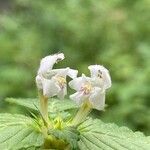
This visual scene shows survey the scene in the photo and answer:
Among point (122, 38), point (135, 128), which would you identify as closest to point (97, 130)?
point (135, 128)

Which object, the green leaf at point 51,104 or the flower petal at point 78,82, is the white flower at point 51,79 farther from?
the green leaf at point 51,104

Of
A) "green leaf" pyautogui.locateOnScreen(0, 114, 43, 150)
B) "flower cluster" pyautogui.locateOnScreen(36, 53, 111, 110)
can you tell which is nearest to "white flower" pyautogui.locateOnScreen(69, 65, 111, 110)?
"flower cluster" pyautogui.locateOnScreen(36, 53, 111, 110)

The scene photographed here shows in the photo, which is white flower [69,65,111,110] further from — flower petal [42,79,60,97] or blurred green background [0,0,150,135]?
blurred green background [0,0,150,135]

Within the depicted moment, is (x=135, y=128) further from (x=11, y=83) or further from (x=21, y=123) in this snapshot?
(x=21, y=123)

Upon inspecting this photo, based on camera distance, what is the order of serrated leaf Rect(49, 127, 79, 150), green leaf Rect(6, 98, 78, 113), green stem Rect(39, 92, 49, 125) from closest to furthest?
1. serrated leaf Rect(49, 127, 79, 150)
2. green stem Rect(39, 92, 49, 125)
3. green leaf Rect(6, 98, 78, 113)

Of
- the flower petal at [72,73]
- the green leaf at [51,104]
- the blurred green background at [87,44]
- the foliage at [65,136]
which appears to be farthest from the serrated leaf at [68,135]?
the blurred green background at [87,44]
